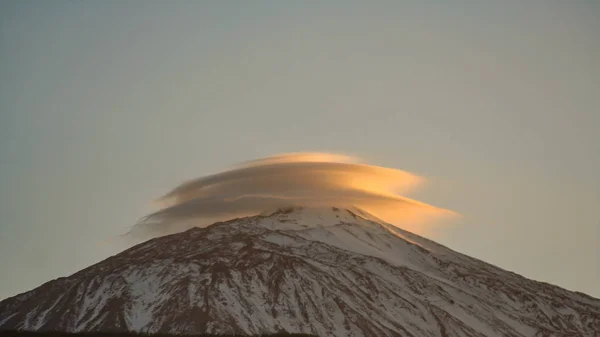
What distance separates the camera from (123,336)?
199 m

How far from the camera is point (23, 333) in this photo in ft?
608

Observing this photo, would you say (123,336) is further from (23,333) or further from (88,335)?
(23,333)

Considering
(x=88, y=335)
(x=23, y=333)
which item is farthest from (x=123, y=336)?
(x=23, y=333)

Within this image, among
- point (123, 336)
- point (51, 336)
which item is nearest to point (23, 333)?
point (51, 336)

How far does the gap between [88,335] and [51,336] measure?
323 inches

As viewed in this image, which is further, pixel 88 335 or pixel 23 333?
pixel 88 335

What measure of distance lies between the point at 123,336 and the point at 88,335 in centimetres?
597

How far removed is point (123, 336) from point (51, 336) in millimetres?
13412

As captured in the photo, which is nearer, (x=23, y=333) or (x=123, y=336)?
(x=23, y=333)

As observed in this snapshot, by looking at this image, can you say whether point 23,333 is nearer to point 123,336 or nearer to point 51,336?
point 51,336

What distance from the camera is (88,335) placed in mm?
197375

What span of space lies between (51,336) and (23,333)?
21.8ft
